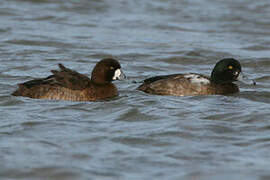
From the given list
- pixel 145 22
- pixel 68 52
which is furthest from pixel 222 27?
pixel 68 52

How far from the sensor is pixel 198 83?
11828 millimetres

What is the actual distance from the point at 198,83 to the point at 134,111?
1.92 metres

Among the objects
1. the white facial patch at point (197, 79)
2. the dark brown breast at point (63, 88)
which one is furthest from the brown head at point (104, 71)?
the white facial patch at point (197, 79)

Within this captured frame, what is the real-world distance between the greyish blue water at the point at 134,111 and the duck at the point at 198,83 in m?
0.20

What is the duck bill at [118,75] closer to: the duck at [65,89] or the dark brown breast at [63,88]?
the duck at [65,89]

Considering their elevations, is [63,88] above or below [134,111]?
above

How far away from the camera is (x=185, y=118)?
9852 mm

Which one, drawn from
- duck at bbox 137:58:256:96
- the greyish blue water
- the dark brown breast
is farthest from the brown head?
duck at bbox 137:58:256:96

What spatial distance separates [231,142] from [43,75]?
244 inches

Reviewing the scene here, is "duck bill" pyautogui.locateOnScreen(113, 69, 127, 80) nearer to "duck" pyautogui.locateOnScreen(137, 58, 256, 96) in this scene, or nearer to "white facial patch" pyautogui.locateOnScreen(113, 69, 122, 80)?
"white facial patch" pyautogui.locateOnScreen(113, 69, 122, 80)

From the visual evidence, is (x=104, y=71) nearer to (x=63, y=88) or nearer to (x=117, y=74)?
(x=117, y=74)

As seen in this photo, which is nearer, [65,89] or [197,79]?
[65,89]

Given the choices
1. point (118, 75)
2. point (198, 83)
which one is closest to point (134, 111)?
point (118, 75)

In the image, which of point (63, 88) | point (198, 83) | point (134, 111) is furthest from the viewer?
point (198, 83)
